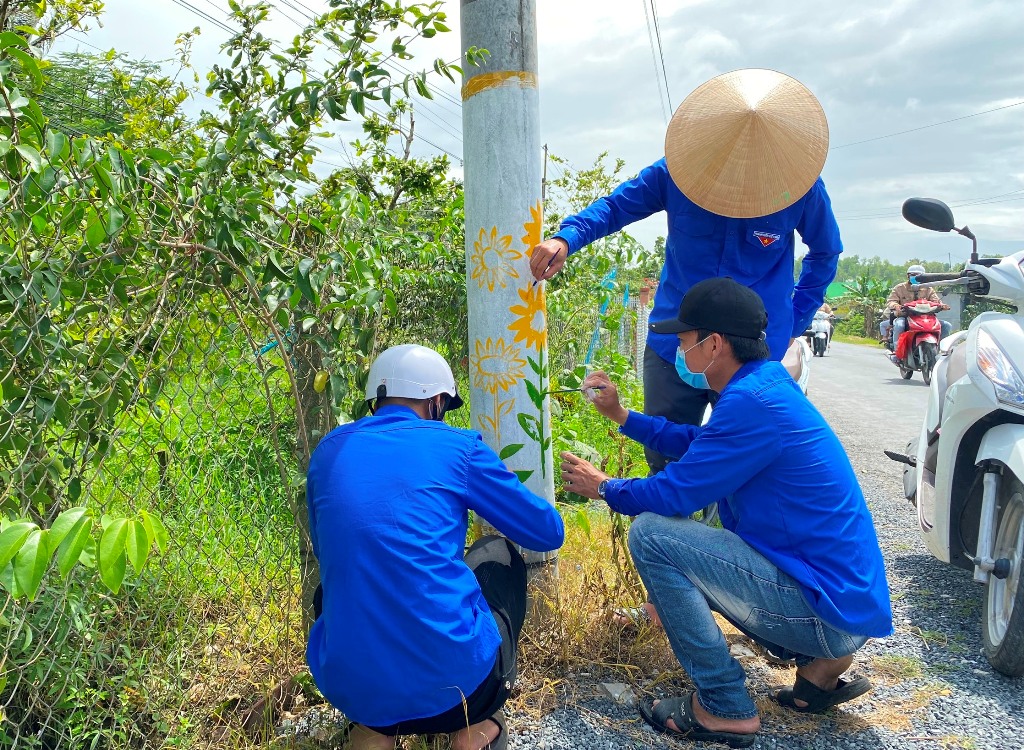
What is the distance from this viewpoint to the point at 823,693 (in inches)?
97.4

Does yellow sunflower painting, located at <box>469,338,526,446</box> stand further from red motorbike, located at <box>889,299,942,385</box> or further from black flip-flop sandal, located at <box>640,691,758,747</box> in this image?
red motorbike, located at <box>889,299,942,385</box>

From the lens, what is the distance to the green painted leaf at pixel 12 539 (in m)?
1.00

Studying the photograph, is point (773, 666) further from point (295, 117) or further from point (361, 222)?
point (295, 117)

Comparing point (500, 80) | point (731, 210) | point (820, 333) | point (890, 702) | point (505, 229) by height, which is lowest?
point (890, 702)

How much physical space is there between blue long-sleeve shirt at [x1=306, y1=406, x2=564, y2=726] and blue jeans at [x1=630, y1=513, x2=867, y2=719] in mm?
627

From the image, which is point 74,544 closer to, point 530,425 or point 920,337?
point 530,425

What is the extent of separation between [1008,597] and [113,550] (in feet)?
9.62

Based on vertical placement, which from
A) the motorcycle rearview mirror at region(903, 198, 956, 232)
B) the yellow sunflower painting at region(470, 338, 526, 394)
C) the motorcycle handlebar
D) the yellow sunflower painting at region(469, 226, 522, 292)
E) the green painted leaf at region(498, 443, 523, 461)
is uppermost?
the motorcycle rearview mirror at region(903, 198, 956, 232)

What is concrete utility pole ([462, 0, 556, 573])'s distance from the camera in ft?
8.58

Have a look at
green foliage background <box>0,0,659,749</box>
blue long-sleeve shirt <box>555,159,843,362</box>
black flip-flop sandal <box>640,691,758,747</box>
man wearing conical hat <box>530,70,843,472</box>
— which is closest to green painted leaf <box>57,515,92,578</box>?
green foliage background <box>0,0,659,749</box>

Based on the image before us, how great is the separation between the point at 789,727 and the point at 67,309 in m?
2.45

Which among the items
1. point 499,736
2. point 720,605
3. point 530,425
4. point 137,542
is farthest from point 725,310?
point 137,542

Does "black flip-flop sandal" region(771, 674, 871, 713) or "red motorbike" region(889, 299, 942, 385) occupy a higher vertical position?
"red motorbike" region(889, 299, 942, 385)

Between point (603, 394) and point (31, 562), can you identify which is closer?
point (31, 562)
